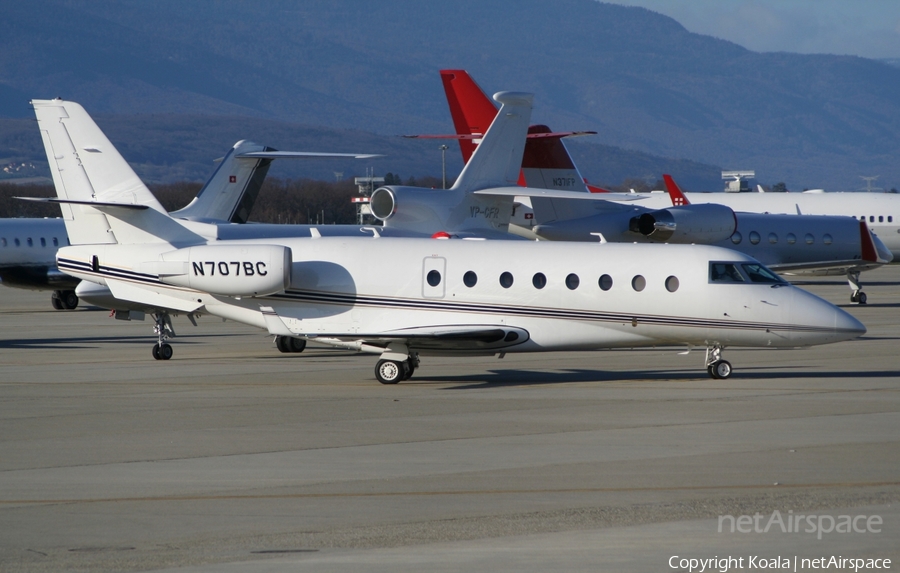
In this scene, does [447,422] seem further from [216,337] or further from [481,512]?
[216,337]

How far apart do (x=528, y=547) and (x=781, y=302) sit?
11.7m

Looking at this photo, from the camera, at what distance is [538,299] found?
66.0ft

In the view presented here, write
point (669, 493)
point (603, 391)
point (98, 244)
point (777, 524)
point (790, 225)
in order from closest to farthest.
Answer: point (777, 524) < point (669, 493) < point (603, 391) < point (98, 244) < point (790, 225)

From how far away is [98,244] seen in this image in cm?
2203

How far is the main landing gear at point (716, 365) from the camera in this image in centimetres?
2036

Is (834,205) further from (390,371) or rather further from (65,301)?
(390,371)

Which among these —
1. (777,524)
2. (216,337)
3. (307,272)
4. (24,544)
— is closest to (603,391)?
(307,272)

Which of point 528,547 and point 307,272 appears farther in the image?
point 307,272

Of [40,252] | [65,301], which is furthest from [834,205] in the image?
[40,252]

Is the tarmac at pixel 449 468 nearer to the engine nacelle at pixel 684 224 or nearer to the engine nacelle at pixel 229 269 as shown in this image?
the engine nacelle at pixel 229 269

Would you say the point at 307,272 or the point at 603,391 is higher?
the point at 307,272

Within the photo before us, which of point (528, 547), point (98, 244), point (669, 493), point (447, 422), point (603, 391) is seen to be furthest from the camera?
point (98, 244)
